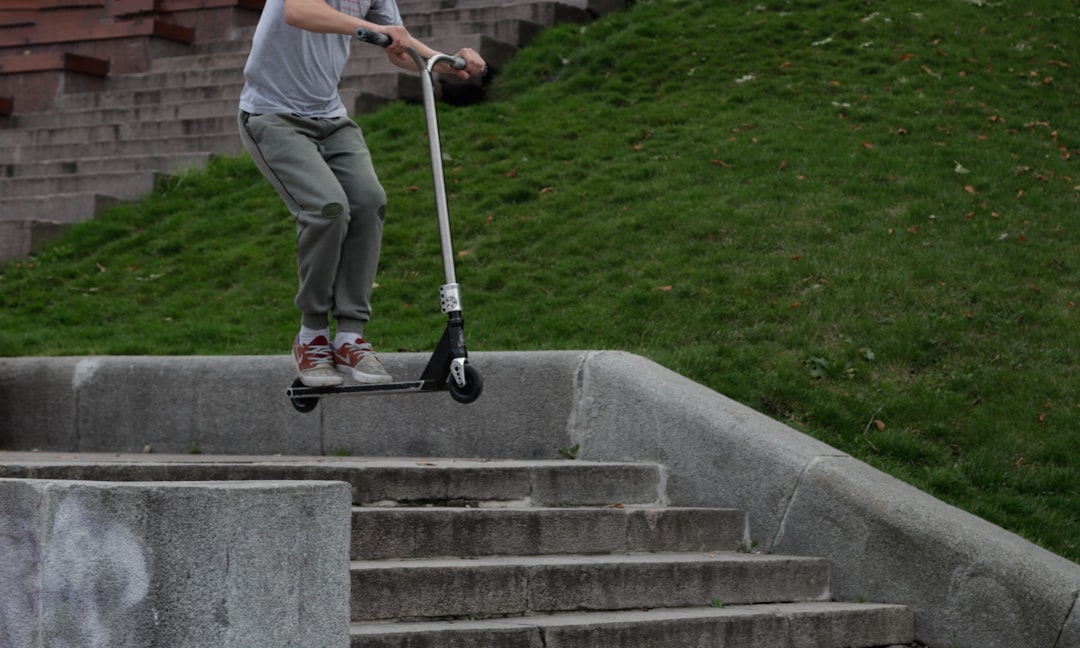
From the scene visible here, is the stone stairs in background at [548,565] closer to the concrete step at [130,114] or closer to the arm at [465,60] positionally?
the arm at [465,60]

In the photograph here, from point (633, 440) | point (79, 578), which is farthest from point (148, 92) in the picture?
point (79, 578)

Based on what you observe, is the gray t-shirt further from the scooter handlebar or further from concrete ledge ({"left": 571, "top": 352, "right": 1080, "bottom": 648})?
concrete ledge ({"left": 571, "top": 352, "right": 1080, "bottom": 648})

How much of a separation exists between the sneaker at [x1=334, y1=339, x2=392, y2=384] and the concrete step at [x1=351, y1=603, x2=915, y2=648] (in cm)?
127

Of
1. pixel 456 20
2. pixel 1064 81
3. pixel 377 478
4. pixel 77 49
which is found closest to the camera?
pixel 377 478

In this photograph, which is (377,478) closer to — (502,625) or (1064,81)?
(502,625)

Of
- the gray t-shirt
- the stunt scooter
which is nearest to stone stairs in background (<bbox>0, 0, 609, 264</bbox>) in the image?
the gray t-shirt

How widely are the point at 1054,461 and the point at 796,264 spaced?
257cm

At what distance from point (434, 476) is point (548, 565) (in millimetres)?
782

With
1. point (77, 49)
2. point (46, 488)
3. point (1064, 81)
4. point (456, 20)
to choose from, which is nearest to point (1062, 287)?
point (1064, 81)

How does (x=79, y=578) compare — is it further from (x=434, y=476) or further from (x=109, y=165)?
(x=109, y=165)

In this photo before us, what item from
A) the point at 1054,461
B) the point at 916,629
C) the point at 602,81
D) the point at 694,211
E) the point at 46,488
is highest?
the point at 602,81

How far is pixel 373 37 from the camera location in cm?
496

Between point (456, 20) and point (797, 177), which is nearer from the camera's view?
point (797, 177)

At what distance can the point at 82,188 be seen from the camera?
1395 centimetres
